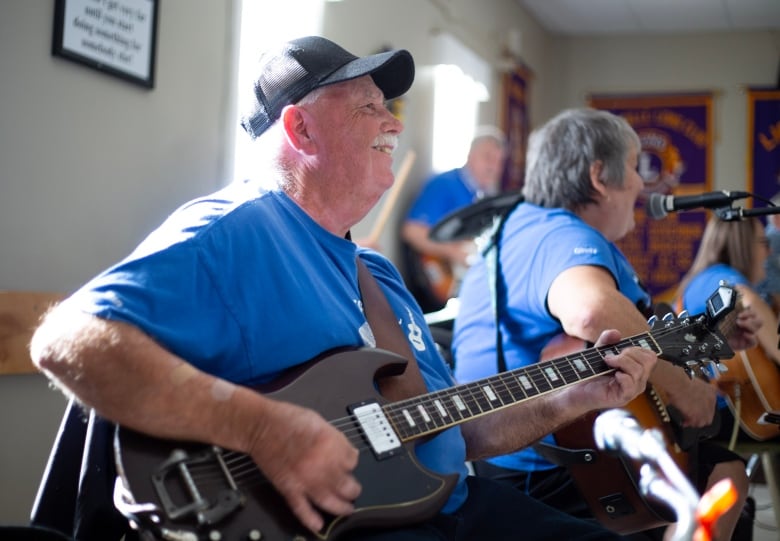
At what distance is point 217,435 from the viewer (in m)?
1.32

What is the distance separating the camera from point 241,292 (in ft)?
4.87

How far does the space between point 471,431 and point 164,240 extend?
2.70 feet

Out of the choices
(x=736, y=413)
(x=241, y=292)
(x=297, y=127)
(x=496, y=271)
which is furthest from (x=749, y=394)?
(x=241, y=292)

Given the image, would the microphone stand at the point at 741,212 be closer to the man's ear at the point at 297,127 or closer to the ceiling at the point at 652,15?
the man's ear at the point at 297,127

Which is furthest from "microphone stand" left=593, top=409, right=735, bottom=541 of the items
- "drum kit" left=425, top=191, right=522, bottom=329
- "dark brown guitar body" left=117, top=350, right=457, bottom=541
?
"drum kit" left=425, top=191, right=522, bottom=329

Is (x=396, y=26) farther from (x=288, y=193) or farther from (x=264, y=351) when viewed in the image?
(x=264, y=351)

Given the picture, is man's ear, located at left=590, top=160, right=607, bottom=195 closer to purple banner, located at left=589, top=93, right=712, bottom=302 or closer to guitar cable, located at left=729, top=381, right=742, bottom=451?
guitar cable, located at left=729, top=381, right=742, bottom=451

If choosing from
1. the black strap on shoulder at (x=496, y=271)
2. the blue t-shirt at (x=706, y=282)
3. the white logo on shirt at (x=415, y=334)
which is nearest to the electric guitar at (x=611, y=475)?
the black strap on shoulder at (x=496, y=271)

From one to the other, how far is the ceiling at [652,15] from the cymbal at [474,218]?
4.36 m

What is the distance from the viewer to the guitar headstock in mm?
2127

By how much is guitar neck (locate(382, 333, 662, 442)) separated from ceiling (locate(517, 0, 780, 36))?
5.74m

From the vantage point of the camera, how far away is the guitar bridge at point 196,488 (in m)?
1.25

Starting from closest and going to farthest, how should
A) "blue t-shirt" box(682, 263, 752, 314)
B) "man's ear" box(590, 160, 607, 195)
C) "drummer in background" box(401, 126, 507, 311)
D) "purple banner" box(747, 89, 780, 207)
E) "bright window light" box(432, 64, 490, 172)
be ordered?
"man's ear" box(590, 160, 607, 195) < "blue t-shirt" box(682, 263, 752, 314) < "drummer in background" box(401, 126, 507, 311) < "bright window light" box(432, 64, 490, 172) < "purple banner" box(747, 89, 780, 207)

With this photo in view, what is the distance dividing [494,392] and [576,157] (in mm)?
1075
